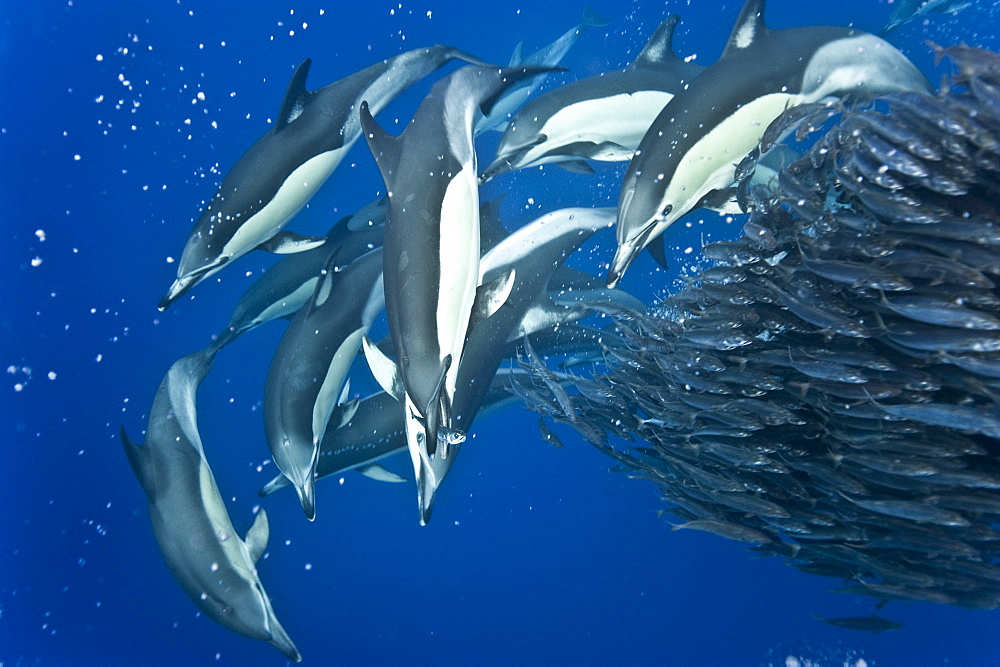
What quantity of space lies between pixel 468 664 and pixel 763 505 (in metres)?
3.16

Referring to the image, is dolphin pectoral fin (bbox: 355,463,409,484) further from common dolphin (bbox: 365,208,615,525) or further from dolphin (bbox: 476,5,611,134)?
dolphin (bbox: 476,5,611,134)

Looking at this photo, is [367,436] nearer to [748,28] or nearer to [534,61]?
[534,61]

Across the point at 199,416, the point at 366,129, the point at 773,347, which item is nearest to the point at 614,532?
the point at 773,347

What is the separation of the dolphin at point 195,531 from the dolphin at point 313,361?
1.68 ft

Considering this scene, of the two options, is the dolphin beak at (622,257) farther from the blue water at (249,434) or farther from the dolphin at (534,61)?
the blue water at (249,434)

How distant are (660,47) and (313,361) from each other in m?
2.34

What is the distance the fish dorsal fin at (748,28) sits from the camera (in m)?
2.47

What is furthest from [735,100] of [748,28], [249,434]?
[249,434]

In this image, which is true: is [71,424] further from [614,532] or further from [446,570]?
[614,532]

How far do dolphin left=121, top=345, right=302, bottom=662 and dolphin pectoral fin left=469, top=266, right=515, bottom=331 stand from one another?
2.11m

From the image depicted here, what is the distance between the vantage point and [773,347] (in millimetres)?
2307

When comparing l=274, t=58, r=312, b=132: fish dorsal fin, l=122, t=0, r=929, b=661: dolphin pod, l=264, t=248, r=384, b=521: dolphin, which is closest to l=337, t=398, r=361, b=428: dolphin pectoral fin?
l=122, t=0, r=929, b=661: dolphin pod

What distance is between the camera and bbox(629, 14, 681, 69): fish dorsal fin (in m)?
3.12

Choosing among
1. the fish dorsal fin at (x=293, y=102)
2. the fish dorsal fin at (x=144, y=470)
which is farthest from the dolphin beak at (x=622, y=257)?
the fish dorsal fin at (x=144, y=470)
